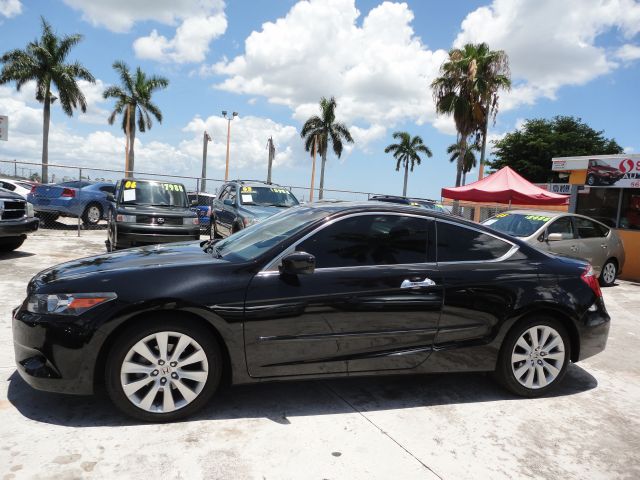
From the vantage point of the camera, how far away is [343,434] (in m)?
3.09

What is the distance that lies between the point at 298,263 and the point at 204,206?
14002mm

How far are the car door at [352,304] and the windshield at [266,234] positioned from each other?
18 centimetres

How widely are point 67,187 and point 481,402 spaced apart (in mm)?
14384

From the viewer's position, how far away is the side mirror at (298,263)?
3.11 meters

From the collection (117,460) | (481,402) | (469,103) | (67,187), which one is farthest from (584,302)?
(469,103)

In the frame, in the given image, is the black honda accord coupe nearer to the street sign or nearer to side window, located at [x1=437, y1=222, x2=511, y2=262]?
Result: side window, located at [x1=437, y1=222, x2=511, y2=262]

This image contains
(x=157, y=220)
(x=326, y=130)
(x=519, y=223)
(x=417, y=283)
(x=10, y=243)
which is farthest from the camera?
(x=326, y=130)

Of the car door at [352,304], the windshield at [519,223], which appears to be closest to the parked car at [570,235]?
the windshield at [519,223]

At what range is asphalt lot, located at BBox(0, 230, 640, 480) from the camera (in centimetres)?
266

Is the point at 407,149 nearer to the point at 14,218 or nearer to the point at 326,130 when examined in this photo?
the point at 326,130

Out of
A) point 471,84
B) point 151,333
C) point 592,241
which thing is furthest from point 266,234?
point 471,84

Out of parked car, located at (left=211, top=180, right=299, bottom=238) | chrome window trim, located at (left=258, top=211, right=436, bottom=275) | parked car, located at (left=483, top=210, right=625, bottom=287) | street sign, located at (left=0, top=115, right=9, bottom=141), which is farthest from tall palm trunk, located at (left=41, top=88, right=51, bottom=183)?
chrome window trim, located at (left=258, top=211, right=436, bottom=275)

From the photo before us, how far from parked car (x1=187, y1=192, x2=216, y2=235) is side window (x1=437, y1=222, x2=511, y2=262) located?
38.8ft

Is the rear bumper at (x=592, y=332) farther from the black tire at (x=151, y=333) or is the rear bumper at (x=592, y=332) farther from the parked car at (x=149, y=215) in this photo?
the parked car at (x=149, y=215)
